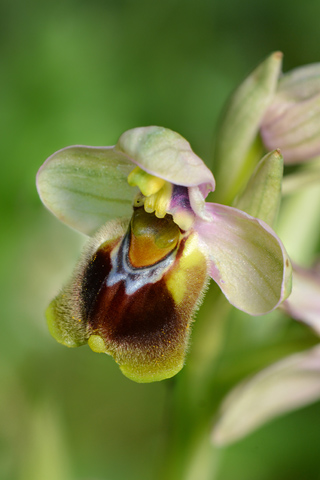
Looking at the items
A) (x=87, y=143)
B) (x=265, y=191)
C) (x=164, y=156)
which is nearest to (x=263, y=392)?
(x=265, y=191)

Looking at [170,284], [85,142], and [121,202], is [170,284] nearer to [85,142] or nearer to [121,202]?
[121,202]

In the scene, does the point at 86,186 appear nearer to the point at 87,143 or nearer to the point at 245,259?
the point at 245,259

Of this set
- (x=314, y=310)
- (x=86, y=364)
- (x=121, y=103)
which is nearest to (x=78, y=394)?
(x=86, y=364)

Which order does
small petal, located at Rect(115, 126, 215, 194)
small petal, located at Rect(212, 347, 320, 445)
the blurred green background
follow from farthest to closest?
the blurred green background < small petal, located at Rect(212, 347, 320, 445) < small petal, located at Rect(115, 126, 215, 194)

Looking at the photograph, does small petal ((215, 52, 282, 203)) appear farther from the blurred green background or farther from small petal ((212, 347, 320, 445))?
the blurred green background

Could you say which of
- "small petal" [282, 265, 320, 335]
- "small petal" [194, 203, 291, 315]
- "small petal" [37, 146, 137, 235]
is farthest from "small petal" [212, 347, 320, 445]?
"small petal" [37, 146, 137, 235]

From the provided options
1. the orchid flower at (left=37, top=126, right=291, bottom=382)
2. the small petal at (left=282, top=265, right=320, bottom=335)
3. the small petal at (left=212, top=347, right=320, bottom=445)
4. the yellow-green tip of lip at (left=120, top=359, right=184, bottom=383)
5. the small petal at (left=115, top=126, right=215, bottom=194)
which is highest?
the small petal at (left=115, top=126, right=215, bottom=194)

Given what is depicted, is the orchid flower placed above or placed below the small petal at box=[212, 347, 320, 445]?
above
